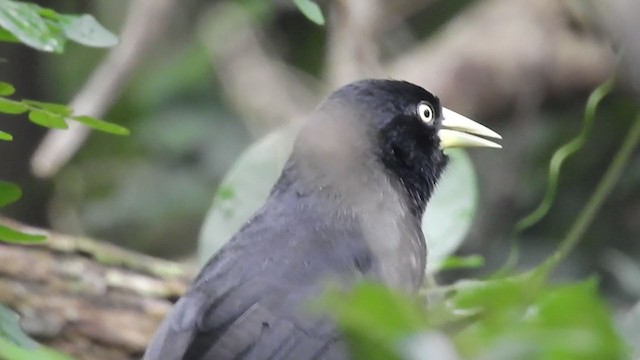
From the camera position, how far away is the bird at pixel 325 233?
233cm

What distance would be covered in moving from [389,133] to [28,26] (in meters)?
1.19

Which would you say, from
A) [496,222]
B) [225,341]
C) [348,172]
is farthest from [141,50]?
[496,222]

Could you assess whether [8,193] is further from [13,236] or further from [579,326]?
[579,326]

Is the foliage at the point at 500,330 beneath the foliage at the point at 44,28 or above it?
beneath

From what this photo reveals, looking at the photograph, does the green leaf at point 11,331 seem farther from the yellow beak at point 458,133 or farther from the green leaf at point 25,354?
the yellow beak at point 458,133

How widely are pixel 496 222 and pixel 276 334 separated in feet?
6.85

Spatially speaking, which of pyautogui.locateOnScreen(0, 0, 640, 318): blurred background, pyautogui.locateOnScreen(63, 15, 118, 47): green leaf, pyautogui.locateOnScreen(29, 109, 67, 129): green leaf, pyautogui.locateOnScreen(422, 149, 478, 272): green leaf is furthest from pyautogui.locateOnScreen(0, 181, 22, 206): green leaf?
pyautogui.locateOnScreen(422, 149, 478, 272): green leaf

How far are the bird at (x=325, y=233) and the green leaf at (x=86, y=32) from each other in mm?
531

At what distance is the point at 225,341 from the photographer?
2299 millimetres

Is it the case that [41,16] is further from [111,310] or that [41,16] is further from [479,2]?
[479,2]

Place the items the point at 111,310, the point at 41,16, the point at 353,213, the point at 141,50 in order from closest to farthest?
the point at 41,16
the point at 353,213
the point at 111,310
the point at 141,50

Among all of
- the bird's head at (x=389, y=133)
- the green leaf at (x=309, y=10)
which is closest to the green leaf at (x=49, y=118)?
the green leaf at (x=309, y=10)

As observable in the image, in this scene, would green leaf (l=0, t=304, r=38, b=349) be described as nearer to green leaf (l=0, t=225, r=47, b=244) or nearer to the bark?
green leaf (l=0, t=225, r=47, b=244)

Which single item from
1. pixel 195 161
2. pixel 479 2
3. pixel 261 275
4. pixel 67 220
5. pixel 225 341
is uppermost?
pixel 479 2
